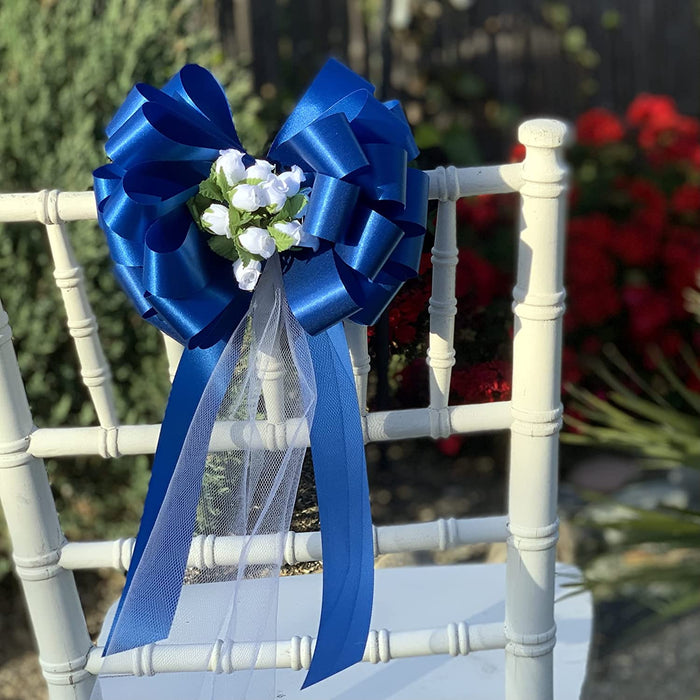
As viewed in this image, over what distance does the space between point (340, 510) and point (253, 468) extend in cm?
9

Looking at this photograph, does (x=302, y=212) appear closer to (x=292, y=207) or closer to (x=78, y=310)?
(x=292, y=207)

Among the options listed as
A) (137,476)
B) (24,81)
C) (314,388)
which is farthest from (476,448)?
(314,388)

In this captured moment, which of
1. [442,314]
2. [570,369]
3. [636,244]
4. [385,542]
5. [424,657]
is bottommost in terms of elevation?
[570,369]

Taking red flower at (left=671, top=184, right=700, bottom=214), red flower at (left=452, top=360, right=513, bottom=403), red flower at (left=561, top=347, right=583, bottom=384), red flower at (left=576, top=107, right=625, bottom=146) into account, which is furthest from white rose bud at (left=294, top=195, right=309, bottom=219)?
red flower at (left=576, top=107, right=625, bottom=146)

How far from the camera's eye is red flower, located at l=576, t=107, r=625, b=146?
3092mm

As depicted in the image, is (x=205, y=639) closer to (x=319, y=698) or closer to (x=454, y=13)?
(x=319, y=698)

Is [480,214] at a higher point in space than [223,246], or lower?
lower

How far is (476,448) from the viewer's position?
2783 millimetres

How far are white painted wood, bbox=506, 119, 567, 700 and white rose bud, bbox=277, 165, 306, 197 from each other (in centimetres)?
20

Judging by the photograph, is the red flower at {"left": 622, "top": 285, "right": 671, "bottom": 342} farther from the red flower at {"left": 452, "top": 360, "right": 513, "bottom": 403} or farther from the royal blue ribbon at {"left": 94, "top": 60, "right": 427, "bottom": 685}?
the royal blue ribbon at {"left": 94, "top": 60, "right": 427, "bottom": 685}

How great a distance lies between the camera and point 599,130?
3109mm

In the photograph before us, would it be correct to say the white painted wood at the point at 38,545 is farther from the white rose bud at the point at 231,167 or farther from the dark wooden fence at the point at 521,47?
the dark wooden fence at the point at 521,47

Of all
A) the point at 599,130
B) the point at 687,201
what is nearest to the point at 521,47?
the point at 599,130

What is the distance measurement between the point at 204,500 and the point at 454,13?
126 inches
